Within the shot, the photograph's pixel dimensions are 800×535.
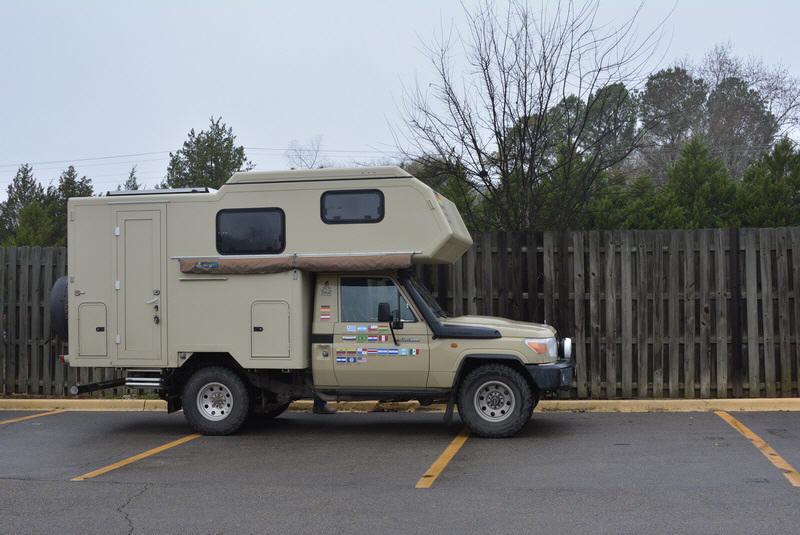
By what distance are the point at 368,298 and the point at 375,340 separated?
20.0 inches

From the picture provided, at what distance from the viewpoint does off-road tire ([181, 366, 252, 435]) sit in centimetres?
1004

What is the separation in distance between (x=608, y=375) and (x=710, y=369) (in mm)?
1420

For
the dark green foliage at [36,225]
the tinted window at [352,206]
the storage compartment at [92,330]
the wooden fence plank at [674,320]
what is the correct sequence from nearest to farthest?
the tinted window at [352,206] < the storage compartment at [92,330] < the wooden fence plank at [674,320] < the dark green foliage at [36,225]

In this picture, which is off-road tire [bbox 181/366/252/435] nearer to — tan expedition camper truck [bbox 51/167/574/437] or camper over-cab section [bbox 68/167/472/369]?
tan expedition camper truck [bbox 51/167/574/437]

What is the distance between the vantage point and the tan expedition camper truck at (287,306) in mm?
9562

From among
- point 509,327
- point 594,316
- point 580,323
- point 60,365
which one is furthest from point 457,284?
point 60,365

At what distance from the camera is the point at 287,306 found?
9.80 meters

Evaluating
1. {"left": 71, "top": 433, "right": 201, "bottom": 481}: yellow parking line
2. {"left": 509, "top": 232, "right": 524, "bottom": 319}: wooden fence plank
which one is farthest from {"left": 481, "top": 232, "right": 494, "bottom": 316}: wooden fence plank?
{"left": 71, "top": 433, "right": 201, "bottom": 481}: yellow parking line

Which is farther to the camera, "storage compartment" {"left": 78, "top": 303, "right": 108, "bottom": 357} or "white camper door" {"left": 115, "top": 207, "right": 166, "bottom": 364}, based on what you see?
"storage compartment" {"left": 78, "top": 303, "right": 108, "bottom": 357}

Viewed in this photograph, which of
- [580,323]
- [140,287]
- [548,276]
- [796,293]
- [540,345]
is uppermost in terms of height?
[548,276]

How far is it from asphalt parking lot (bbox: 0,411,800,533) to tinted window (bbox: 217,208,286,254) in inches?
88.6

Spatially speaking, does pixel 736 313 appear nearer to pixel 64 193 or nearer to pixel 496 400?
pixel 496 400

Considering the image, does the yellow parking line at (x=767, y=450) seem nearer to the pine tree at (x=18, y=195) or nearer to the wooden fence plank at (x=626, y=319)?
the wooden fence plank at (x=626, y=319)

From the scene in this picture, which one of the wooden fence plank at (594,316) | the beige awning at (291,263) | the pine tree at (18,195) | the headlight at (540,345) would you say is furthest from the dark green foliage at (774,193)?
the pine tree at (18,195)
